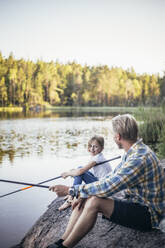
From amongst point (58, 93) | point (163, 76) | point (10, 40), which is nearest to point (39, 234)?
point (163, 76)

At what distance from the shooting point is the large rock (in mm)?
2016

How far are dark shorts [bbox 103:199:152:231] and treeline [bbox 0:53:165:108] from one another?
44.1 m

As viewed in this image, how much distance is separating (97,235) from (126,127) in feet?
3.05

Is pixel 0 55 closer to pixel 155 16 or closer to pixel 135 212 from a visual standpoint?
pixel 155 16

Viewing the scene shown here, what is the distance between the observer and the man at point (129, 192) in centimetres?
181

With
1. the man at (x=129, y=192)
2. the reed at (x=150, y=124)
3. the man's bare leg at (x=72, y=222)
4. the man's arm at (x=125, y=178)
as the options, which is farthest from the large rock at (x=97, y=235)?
the reed at (x=150, y=124)

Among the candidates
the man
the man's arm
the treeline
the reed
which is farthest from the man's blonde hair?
the treeline

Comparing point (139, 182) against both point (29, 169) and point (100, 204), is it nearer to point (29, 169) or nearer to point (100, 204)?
point (100, 204)

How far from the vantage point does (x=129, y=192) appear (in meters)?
1.93

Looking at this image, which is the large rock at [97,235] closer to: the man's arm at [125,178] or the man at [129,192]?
A: the man at [129,192]

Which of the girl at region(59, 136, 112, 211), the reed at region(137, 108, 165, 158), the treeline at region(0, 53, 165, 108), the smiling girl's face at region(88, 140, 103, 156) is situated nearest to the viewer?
the girl at region(59, 136, 112, 211)

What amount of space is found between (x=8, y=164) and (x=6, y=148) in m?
2.35

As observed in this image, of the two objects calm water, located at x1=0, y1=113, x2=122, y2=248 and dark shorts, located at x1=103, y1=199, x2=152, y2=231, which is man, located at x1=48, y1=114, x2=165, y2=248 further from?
calm water, located at x1=0, y1=113, x2=122, y2=248

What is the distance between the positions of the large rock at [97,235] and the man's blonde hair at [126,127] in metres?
0.66
